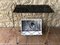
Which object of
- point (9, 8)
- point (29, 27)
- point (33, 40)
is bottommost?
point (33, 40)

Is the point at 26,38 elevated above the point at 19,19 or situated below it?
below

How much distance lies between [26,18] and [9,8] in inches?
12.8

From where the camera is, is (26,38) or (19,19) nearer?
(26,38)

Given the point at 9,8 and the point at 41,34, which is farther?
the point at 9,8

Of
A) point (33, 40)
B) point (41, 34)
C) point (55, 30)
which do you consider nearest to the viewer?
point (33, 40)

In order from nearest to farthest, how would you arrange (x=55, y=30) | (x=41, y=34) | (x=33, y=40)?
(x=33, y=40) < (x=41, y=34) < (x=55, y=30)

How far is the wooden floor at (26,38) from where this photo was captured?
1930 mm

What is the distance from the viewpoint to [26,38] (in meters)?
2.05

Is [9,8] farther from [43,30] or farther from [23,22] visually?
[43,30]

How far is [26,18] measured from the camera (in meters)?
2.34

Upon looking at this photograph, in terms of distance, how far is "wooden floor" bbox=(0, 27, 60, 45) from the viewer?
1.93 m

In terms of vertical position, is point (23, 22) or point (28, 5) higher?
point (28, 5)

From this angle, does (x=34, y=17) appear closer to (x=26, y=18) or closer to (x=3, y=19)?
(x=26, y=18)

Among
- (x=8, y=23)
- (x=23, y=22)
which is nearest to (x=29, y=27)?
(x=23, y=22)
